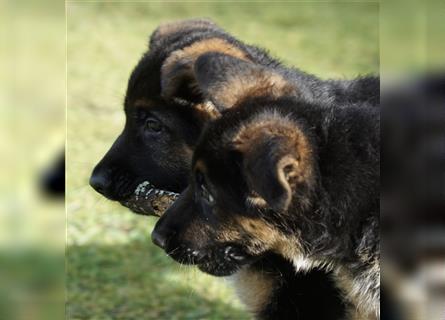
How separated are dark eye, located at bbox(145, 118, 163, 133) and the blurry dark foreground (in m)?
2.46

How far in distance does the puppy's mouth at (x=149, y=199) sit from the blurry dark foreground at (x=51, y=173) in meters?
2.38

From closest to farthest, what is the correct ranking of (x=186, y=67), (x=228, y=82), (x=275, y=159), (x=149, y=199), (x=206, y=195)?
(x=275, y=159) → (x=206, y=195) → (x=228, y=82) → (x=186, y=67) → (x=149, y=199)

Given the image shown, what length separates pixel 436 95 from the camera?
184 centimetres

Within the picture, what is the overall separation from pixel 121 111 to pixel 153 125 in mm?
4809

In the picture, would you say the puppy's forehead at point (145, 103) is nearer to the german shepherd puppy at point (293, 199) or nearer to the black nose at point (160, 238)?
the german shepherd puppy at point (293, 199)

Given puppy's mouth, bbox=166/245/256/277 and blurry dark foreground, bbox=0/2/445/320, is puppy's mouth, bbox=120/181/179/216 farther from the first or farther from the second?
blurry dark foreground, bbox=0/2/445/320

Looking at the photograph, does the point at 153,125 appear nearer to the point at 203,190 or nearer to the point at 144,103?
the point at 144,103

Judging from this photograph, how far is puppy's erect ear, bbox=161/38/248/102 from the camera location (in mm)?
4160

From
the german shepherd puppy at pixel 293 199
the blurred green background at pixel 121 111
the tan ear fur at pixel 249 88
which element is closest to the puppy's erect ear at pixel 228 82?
the tan ear fur at pixel 249 88

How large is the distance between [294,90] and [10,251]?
238 cm

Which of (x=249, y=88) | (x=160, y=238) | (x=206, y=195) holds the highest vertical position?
(x=249, y=88)

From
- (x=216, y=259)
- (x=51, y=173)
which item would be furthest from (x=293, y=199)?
(x=51, y=173)

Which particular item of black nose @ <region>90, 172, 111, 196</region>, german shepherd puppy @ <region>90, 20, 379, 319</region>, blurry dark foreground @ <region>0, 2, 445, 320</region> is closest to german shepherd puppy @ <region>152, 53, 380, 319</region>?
german shepherd puppy @ <region>90, 20, 379, 319</region>

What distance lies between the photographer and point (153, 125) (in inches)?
173
